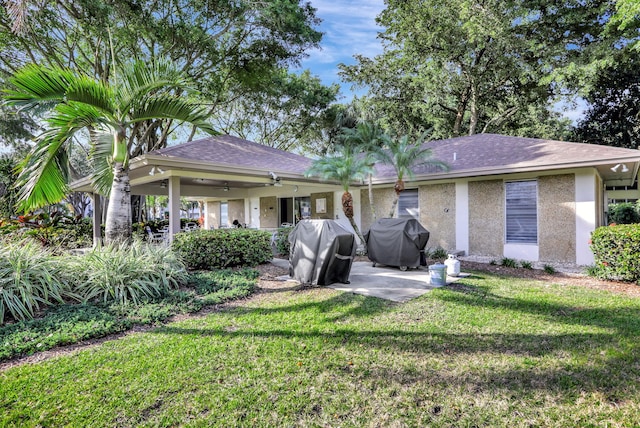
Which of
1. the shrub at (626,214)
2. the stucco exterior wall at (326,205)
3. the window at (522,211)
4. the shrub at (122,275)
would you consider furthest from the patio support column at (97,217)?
the shrub at (626,214)

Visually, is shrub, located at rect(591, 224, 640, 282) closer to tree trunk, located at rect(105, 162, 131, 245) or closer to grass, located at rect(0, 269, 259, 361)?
grass, located at rect(0, 269, 259, 361)

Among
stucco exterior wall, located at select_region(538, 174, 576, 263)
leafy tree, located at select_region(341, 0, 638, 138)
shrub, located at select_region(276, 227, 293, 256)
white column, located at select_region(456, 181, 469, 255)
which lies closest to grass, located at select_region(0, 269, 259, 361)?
shrub, located at select_region(276, 227, 293, 256)

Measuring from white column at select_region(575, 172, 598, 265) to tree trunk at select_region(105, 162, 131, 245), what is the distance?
1128 centimetres

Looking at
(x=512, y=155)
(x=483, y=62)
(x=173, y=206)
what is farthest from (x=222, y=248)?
(x=483, y=62)

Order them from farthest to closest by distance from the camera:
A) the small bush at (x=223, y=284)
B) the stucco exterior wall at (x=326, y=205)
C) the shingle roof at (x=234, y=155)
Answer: the stucco exterior wall at (x=326, y=205) < the shingle roof at (x=234, y=155) < the small bush at (x=223, y=284)

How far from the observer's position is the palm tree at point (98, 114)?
5590 millimetres

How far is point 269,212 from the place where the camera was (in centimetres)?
1681

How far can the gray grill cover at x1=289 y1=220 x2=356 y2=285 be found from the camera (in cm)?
671

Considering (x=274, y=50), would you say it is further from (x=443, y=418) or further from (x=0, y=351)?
(x=443, y=418)

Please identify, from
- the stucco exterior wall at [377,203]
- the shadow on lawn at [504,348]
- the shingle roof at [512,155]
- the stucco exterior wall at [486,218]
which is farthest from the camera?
the stucco exterior wall at [377,203]

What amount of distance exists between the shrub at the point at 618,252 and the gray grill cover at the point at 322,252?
5503mm

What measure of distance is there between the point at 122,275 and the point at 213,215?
50.4 feet

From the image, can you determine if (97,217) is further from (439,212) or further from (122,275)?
(439,212)

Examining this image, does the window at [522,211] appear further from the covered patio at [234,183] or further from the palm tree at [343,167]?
the covered patio at [234,183]
